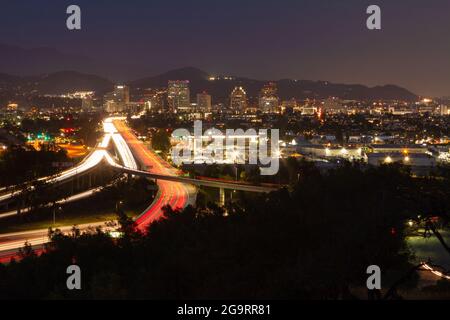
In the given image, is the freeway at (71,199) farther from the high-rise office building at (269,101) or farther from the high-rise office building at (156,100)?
the high-rise office building at (269,101)

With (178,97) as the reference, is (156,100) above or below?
below

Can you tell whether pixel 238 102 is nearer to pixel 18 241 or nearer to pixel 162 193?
pixel 162 193

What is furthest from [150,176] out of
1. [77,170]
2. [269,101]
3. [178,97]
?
[269,101]

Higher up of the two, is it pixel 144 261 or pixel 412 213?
pixel 412 213

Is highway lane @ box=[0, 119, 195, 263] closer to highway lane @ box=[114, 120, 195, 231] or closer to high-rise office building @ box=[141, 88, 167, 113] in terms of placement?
highway lane @ box=[114, 120, 195, 231]

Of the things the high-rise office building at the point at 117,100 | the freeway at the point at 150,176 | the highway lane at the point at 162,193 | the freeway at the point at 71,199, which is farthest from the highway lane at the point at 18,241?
the high-rise office building at the point at 117,100

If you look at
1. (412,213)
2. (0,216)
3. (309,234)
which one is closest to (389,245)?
(412,213)
